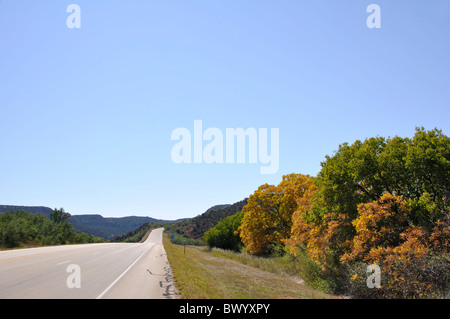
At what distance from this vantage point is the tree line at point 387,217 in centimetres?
1202

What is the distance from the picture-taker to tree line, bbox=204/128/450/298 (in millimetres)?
12023

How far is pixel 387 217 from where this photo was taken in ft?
45.3

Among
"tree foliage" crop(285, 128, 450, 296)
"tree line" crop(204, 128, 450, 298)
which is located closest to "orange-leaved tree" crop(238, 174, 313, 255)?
"tree line" crop(204, 128, 450, 298)

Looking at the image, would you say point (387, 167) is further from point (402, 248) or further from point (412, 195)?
point (402, 248)

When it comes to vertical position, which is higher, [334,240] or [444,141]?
[444,141]

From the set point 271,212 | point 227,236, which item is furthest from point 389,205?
point 227,236

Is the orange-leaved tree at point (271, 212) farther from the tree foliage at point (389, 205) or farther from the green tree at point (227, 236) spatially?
the tree foliage at point (389, 205)

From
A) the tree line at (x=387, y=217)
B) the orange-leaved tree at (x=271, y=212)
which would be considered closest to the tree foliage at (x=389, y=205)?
the tree line at (x=387, y=217)

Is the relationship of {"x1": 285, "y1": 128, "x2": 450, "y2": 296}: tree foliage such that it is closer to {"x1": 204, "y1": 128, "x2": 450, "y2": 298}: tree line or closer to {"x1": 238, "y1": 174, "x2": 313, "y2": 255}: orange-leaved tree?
{"x1": 204, "y1": 128, "x2": 450, "y2": 298}: tree line

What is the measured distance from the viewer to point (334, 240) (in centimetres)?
1656

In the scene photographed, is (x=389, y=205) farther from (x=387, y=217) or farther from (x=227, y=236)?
(x=227, y=236)
